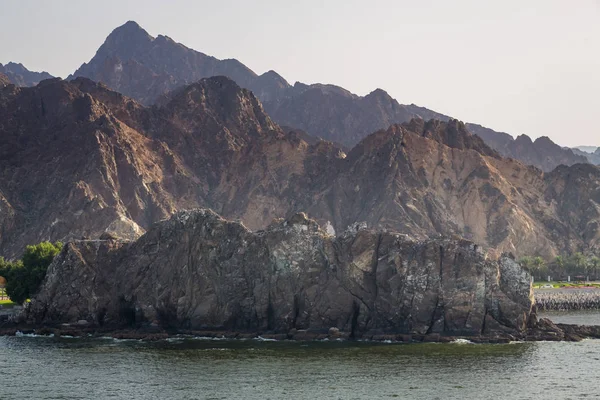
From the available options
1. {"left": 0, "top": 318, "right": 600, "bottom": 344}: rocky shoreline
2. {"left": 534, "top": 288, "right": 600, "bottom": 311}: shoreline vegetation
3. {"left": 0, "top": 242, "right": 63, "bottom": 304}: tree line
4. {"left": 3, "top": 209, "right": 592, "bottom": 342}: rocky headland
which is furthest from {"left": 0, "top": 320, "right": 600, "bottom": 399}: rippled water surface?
{"left": 534, "top": 288, "right": 600, "bottom": 311}: shoreline vegetation

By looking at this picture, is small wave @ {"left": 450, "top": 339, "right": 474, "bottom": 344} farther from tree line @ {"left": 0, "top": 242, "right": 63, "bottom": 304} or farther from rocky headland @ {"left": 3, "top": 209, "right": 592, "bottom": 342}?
tree line @ {"left": 0, "top": 242, "right": 63, "bottom": 304}

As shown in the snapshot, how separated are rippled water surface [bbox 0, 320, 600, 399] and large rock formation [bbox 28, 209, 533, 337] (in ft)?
27.2

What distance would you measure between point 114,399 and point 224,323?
145ft

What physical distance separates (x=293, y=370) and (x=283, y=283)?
103 ft

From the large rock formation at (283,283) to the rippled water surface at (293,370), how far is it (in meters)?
8.28

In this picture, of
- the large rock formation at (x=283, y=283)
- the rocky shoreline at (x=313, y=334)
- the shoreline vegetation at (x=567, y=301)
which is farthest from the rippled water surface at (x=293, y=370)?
the shoreline vegetation at (x=567, y=301)

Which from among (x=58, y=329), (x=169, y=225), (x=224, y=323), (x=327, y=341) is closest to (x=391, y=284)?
(x=327, y=341)

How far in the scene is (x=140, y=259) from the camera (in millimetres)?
138125

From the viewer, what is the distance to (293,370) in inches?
3821

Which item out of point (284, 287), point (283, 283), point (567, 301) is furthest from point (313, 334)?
point (567, 301)

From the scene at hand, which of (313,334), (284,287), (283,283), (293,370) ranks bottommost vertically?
(293,370)

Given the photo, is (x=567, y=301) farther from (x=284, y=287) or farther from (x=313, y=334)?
(x=313, y=334)

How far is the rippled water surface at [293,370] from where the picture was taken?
8619 cm

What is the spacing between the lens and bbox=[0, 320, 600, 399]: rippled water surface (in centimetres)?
8619
